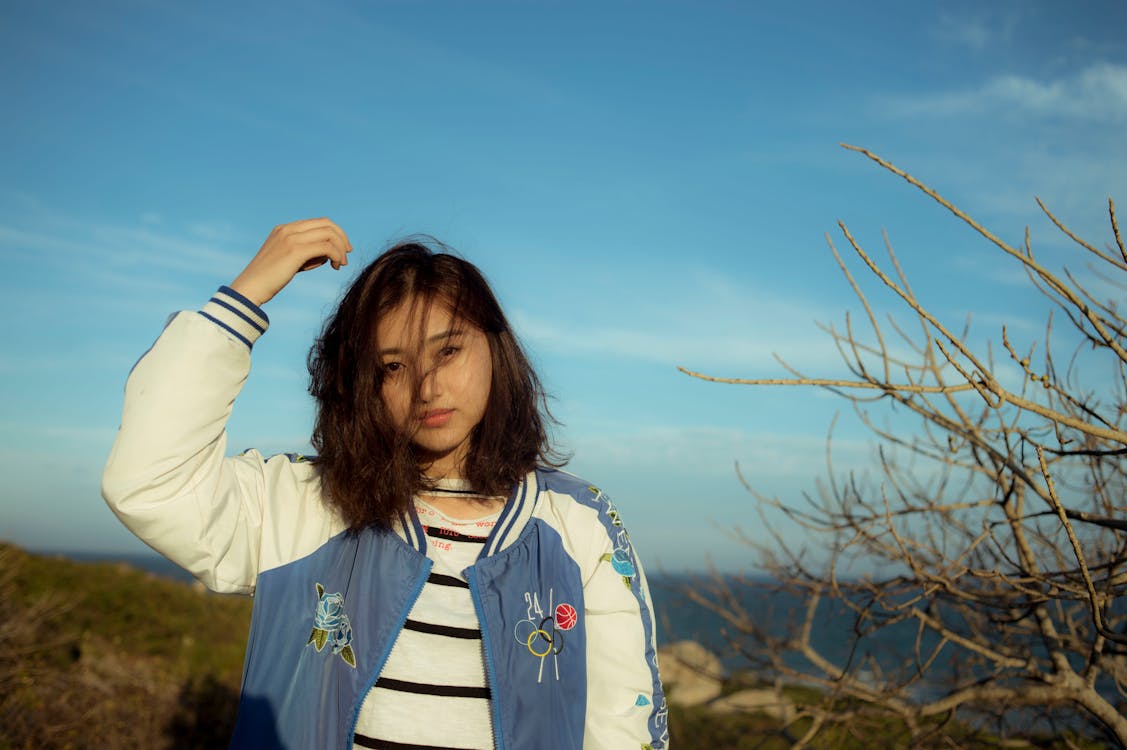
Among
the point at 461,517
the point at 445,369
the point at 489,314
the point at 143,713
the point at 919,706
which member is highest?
the point at 489,314

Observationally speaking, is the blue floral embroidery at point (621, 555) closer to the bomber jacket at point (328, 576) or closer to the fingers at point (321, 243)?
the bomber jacket at point (328, 576)

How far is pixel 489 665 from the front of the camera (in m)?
1.85

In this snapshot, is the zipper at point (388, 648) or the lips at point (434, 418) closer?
the zipper at point (388, 648)

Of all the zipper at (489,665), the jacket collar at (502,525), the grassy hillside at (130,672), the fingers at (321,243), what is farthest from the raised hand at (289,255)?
the grassy hillside at (130,672)

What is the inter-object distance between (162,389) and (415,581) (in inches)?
26.9

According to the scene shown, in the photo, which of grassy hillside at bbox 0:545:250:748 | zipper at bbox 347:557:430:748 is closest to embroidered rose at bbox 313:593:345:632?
zipper at bbox 347:557:430:748

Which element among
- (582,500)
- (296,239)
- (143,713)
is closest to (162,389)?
(296,239)

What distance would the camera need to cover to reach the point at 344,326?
223 centimetres

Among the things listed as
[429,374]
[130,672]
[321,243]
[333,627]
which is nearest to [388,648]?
[333,627]

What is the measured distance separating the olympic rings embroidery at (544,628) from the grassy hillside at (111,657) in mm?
5011

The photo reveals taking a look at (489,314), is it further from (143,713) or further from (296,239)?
(143,713)

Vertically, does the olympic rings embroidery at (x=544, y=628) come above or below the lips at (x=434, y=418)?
below

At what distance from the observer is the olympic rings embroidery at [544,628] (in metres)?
1.90

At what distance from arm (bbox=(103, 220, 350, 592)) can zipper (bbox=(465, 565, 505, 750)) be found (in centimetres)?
50
